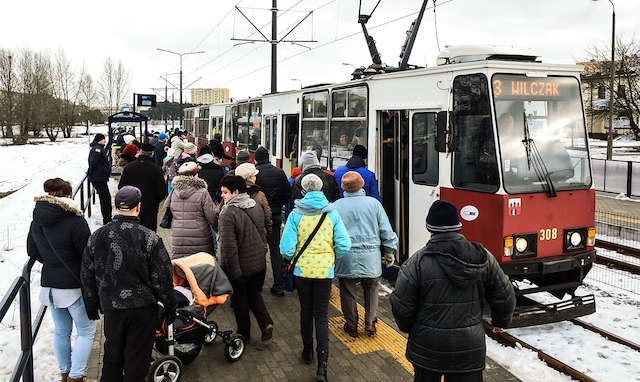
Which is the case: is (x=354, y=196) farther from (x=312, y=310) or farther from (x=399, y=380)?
(x=399, y=380)

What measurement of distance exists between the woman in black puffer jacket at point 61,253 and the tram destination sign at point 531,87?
15.8ft

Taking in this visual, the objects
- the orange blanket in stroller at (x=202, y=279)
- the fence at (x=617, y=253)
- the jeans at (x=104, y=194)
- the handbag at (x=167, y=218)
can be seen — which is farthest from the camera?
the jeans at (x=104, y=194)

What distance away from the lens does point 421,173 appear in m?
7.93

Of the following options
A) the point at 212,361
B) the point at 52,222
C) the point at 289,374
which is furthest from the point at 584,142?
the point at 52,222

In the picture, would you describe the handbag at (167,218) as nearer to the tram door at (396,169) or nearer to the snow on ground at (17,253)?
the snow on ground at (17,253)

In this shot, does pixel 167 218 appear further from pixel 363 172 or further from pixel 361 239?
pixel 363 172

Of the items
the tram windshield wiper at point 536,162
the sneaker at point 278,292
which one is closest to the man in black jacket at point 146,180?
the sneaker at point 278,292

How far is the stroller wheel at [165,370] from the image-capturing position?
4.82 meters

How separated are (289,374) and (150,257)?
1944 mm

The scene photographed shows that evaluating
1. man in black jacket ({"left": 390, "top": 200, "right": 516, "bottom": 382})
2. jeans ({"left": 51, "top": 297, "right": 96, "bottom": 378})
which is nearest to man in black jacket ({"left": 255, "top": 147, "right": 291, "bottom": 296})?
jeans ({"left": 51, "top": 297, "right": 96, "bottom": 378})

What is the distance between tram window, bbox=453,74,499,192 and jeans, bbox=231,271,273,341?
286 cm

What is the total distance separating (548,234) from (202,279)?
164 inches

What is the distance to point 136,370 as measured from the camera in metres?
4.27

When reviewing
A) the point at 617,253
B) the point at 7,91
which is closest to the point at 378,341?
the point at 617,253
